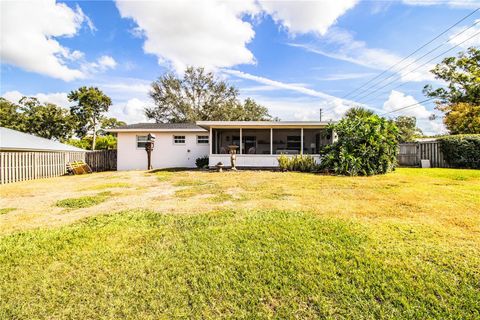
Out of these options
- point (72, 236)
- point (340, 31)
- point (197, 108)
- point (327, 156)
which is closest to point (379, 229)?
point (72, 236)

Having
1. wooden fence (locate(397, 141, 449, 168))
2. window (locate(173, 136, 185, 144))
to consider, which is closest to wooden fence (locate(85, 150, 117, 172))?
window (locate(173, 136, 185, 144))

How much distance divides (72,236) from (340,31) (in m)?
14.4

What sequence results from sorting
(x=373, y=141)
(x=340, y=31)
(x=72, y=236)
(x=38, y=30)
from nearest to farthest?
1. (x=72, y=236)
2. (x=38, y=30)
3. (x=373, y=141)
4. (x=340, y=31)

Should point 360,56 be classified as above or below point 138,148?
Result: above

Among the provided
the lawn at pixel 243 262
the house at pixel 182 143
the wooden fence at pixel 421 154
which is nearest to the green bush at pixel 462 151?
the wooden fence at pixel 421 154

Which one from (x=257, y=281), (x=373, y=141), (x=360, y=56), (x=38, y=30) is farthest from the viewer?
(x=360, y=56)

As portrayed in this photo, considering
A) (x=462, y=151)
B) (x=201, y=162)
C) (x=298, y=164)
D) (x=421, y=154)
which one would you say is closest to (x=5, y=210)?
(x=201, y=162)

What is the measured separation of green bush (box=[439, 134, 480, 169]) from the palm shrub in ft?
16.0

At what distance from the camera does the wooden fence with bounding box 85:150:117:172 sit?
16.8 meters

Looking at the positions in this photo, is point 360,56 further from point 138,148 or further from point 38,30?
point 38,30

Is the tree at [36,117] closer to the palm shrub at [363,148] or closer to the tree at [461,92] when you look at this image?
the palm shrub at [363,148]

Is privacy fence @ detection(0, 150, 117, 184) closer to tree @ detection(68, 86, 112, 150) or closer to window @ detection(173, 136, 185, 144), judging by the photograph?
window @ detection(173, 136, 185, 144)

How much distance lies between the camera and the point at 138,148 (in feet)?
54.5

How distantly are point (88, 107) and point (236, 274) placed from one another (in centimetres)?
3425
